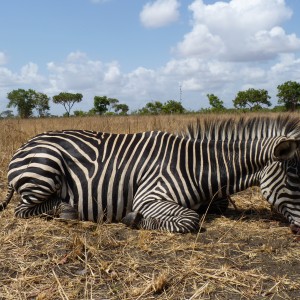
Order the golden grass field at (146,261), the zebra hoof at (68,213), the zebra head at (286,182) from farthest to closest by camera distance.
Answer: the zebra hoof at (68,213), the zebra head at (286,182), the golden grass field at (146,261)

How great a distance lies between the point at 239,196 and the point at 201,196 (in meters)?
1.41

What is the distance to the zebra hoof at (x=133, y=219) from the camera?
394cm

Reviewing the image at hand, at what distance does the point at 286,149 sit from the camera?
3.74 m

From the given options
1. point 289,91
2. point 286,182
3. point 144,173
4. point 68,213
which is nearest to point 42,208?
point 68,213

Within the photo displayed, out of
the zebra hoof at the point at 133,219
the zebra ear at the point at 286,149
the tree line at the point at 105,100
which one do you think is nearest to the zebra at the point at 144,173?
the zebra hoof at the point at 133,219

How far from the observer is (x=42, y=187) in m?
4.16

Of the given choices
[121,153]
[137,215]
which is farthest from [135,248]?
[121,153]

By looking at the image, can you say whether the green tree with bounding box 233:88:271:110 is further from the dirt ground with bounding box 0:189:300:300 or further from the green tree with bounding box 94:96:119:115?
the dirt ground with bounding box 0:189:300:300

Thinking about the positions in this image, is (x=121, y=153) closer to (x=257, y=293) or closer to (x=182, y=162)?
(x=182, y=162)

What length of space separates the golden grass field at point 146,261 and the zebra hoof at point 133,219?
0.24 feet

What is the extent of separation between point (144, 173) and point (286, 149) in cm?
145

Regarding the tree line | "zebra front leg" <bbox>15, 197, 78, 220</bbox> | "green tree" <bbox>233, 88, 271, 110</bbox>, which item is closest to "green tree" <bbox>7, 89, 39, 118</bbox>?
the tree line

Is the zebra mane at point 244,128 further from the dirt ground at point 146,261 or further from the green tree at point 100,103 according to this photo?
the green tree at point 100,103

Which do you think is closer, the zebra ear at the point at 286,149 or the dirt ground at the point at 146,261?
the dirt ground at the point at 146,261
